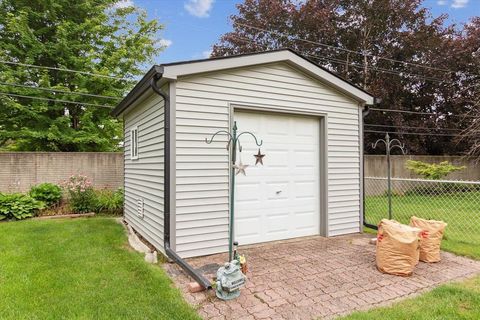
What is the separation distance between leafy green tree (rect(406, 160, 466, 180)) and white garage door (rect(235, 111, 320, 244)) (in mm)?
7939

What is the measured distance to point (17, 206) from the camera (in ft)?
24.0

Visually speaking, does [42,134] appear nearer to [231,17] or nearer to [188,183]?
[188,183]

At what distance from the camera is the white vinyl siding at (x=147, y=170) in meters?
4.56

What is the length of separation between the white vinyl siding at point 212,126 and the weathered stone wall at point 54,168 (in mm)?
5583

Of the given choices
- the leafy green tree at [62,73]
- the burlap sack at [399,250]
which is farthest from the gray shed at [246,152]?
the leafy green tree at [62,73]

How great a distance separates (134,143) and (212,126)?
2353 millimetres

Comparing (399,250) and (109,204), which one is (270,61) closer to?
(399,250)

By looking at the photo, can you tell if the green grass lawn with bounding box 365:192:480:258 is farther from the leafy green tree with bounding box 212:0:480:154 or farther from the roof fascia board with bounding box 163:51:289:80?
the leafy green tree with bounding box 212:0:480:154

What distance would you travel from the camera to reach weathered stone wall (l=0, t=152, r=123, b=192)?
26.5 ft

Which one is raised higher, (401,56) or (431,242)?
(401,56)

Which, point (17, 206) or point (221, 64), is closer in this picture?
point (221, 64)

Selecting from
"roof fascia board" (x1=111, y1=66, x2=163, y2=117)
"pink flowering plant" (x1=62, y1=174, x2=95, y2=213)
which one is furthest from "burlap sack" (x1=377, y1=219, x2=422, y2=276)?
"pink flowering plant" (x1=62, y1=174, x2=95, y2=213)

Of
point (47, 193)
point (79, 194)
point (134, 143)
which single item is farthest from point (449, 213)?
point (47, 193)

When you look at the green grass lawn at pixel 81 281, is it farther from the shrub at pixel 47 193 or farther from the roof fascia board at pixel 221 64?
the roof fascia board at pixel 221 64
